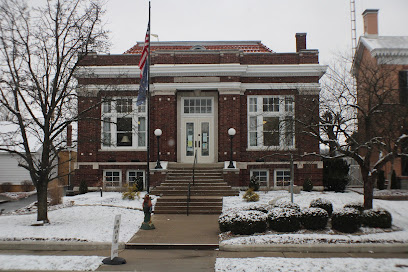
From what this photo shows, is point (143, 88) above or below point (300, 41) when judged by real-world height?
below

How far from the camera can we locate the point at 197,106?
23.0 m

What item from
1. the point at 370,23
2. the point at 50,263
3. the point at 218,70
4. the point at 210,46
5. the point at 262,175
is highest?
the point at 370,23

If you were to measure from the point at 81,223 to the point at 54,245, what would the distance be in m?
2.33

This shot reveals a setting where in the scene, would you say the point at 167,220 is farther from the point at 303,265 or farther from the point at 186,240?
the point at 303,265

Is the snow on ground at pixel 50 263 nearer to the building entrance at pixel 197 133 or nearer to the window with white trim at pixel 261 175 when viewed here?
the building entrance at pixel 197 133

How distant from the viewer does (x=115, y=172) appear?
23.0 metres

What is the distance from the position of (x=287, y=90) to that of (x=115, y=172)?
1083cm

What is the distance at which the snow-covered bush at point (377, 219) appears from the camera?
41.3 feet

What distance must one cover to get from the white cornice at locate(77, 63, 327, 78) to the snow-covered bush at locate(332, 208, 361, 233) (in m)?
11.4

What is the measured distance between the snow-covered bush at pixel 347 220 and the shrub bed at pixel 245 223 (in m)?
2.23

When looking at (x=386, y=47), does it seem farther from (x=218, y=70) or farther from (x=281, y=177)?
(x=218, y=70)

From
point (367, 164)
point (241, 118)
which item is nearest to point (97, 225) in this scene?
point (367, 164)

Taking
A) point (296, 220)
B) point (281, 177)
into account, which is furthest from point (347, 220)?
point (281, 177)

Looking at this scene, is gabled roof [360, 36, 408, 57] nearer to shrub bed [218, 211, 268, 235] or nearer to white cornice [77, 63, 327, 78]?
white cornice [77, 63, 327, 78]
